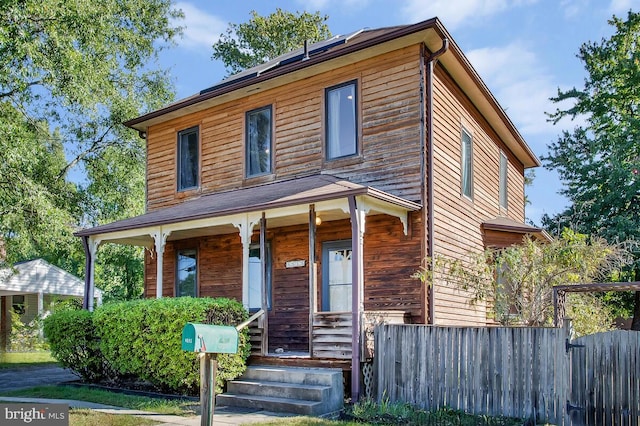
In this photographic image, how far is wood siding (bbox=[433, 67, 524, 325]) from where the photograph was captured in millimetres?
11664

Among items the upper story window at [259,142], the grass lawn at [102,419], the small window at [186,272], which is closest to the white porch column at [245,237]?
the upper story window at [259,142]

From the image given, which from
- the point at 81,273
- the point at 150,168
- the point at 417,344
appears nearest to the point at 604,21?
the point at 150,168

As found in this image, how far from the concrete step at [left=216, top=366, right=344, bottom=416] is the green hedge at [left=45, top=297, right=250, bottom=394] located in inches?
11.5

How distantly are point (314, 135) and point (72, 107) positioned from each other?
9.36 metres

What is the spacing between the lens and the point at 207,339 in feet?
20.1

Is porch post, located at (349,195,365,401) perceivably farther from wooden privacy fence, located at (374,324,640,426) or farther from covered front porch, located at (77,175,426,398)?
wooden privacy fence, located at (374,324,640,426)

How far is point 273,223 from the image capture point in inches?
503

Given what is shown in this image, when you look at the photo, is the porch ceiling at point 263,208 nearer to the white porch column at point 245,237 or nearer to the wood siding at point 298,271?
the white porch column at point 245,237

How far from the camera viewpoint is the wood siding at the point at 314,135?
11.4 metres

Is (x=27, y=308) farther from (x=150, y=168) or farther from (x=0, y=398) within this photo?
(x=0, y=398)

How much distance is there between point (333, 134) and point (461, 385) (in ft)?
19.4

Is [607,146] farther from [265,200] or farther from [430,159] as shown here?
[265,200]

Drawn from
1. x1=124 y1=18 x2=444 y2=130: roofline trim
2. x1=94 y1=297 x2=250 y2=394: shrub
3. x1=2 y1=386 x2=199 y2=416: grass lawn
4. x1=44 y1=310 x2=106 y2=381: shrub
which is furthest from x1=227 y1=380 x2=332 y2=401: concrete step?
x1=124 y1=18 x2=444 y2=130: roofline trim

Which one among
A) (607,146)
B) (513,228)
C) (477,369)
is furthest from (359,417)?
(607,146)
